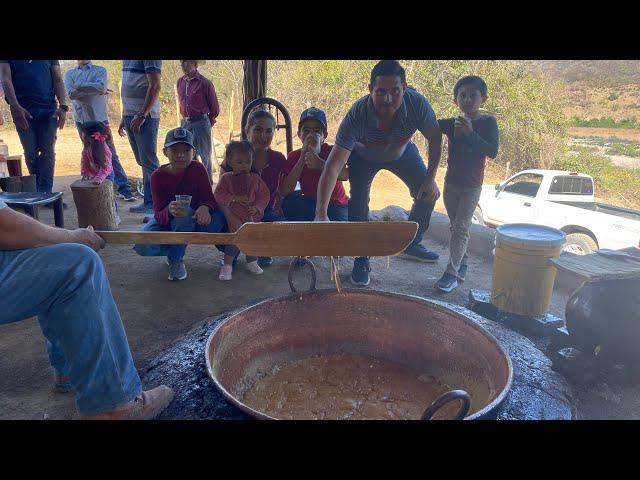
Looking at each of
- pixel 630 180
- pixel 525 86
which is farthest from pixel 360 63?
pixel 630 180

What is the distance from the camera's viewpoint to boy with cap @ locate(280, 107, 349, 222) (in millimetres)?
4027

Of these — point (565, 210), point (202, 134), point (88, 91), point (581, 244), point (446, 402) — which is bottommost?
point (581, 244)

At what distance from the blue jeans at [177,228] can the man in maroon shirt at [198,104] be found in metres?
1.94

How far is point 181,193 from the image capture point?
12.8 ft

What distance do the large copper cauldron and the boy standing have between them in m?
1.17

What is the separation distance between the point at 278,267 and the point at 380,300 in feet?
5.78

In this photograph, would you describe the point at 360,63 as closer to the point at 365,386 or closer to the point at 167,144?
the point at 167,144

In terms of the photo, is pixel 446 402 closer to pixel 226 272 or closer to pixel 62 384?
pixel 62 384

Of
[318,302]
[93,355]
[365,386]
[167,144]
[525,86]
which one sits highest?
[525,86]

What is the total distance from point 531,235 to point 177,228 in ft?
8.62

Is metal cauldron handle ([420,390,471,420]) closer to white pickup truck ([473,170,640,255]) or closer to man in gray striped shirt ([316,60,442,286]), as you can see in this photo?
man in gray striped shirt ([316,60,442,286])

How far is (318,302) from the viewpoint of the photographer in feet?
9.58

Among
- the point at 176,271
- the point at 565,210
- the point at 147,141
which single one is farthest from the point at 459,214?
the point at 565,210
